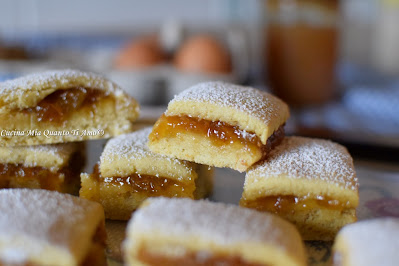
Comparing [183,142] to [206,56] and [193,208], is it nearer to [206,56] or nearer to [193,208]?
[193,208]

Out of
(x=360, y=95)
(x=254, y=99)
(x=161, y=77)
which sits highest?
(x=254, y=99)

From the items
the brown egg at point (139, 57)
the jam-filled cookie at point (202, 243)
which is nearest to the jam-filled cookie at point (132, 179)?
the jam-filled cookie at point (202, 243)

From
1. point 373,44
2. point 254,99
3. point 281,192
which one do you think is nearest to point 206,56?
point 254,99

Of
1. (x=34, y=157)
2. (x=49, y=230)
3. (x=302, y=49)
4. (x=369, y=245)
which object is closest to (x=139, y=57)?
(x=302, y=49)

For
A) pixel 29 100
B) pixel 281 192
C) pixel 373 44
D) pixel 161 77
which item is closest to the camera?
pixel 281 192

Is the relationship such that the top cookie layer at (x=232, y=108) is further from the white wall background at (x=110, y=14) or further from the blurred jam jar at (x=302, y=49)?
the white wall background at (x=110, y=14)

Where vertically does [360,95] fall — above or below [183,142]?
below

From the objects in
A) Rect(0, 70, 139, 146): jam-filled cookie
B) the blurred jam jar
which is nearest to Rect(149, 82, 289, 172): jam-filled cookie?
Rect(0, 70, 139, 146): jam-filled cookie
